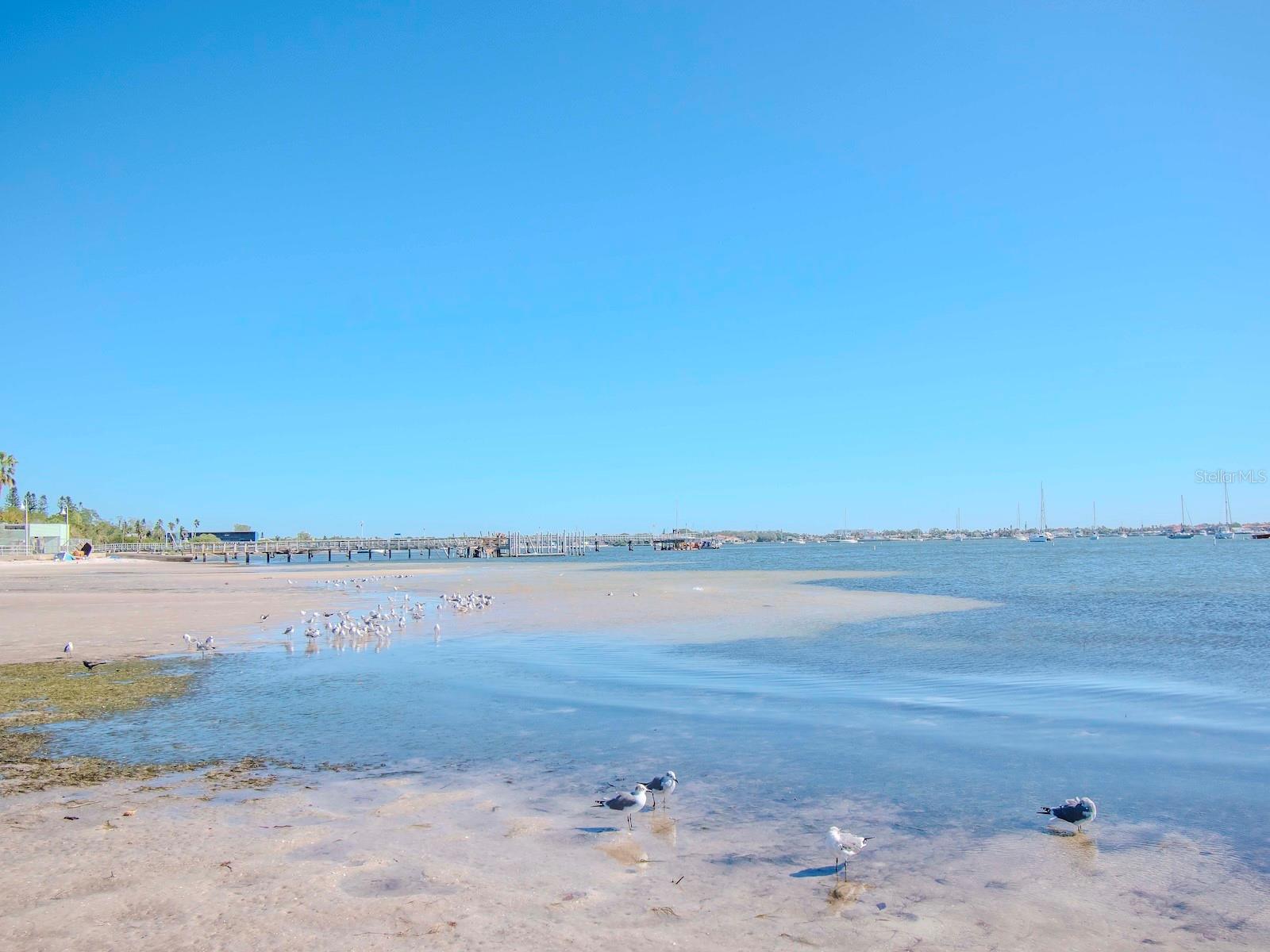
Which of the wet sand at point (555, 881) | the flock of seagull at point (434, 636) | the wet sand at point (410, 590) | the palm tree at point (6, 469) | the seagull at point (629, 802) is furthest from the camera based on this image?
the palm tree at point (6, 469)

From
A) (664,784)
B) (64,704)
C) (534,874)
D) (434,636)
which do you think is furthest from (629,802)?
(434,636)

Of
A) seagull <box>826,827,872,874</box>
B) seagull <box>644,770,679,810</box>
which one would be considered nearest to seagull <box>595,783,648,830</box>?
seagull <box>644,770,679,810</box>

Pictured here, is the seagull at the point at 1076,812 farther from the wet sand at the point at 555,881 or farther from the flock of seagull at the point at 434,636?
the wet sand at the point at 555,881

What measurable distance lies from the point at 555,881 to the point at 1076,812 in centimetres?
438

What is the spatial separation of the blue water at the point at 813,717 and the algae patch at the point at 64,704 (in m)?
0.53

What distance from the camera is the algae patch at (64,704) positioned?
854 centimetres

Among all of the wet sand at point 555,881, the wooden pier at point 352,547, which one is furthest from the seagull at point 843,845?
the wooden pier at point 352,547

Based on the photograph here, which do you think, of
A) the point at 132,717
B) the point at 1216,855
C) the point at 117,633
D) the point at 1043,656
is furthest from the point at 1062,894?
the point at 117,633

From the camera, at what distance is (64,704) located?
12.1 meters

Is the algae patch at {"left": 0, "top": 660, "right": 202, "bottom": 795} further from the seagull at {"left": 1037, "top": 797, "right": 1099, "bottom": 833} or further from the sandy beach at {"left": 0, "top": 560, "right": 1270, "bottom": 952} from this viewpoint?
the seagull at {"left": 1037, "top": 797, "right": 1099, "bottom": 833}

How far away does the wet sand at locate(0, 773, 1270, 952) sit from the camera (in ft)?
17.1

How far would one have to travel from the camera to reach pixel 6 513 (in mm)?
116812

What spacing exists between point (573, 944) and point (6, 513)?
140 metres

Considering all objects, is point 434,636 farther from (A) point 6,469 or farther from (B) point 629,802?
(A) point 6,469
